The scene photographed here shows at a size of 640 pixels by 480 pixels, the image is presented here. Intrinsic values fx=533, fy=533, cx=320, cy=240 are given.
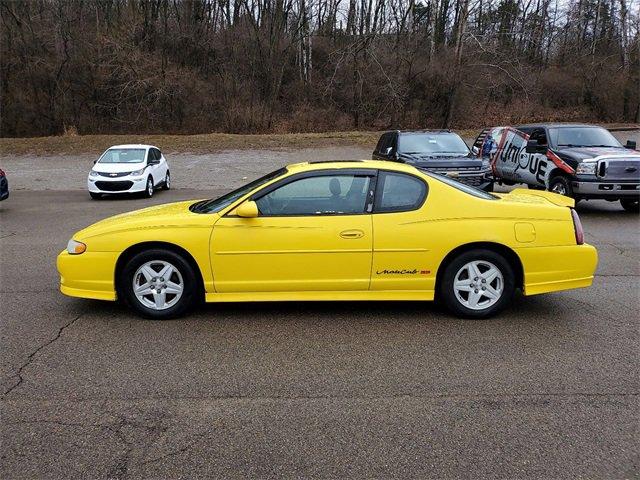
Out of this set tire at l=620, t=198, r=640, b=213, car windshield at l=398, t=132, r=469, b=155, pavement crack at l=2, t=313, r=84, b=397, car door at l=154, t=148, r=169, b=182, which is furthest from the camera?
car door at l=154, t=148, r=169, b=182

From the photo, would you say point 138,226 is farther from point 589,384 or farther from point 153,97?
point 153,97

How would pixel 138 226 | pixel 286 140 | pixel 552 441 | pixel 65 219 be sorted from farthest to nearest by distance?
pixel 286 140, pixel 65 219, pixel 138 226, pixel 552 441

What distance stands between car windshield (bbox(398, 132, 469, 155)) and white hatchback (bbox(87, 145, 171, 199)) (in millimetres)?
7634

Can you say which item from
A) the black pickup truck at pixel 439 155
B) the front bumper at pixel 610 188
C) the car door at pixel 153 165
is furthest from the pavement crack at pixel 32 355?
the car door at pixel 153 165

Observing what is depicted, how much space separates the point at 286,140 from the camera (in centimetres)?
2969

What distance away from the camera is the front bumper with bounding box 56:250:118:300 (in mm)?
4902

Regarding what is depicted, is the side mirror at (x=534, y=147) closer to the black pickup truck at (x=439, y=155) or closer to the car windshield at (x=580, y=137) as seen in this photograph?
the car windshield at (x=580, y=137)

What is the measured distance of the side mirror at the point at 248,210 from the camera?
15.6 ft

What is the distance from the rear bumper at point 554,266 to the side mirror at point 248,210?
2.42 metres

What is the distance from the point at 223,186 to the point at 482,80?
24712mm

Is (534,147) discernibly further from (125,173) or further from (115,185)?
(115,185)

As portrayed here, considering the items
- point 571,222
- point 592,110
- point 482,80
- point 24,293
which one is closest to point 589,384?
point 571,222

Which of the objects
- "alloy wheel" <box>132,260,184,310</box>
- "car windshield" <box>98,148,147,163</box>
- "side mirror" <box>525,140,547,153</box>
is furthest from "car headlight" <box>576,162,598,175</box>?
"car windshield" <box>98,148,147,163</box>

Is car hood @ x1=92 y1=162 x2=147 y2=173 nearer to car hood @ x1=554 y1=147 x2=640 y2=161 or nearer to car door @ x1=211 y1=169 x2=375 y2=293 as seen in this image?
car hood @ x1=554 y1=147 x2=640 y2=161
